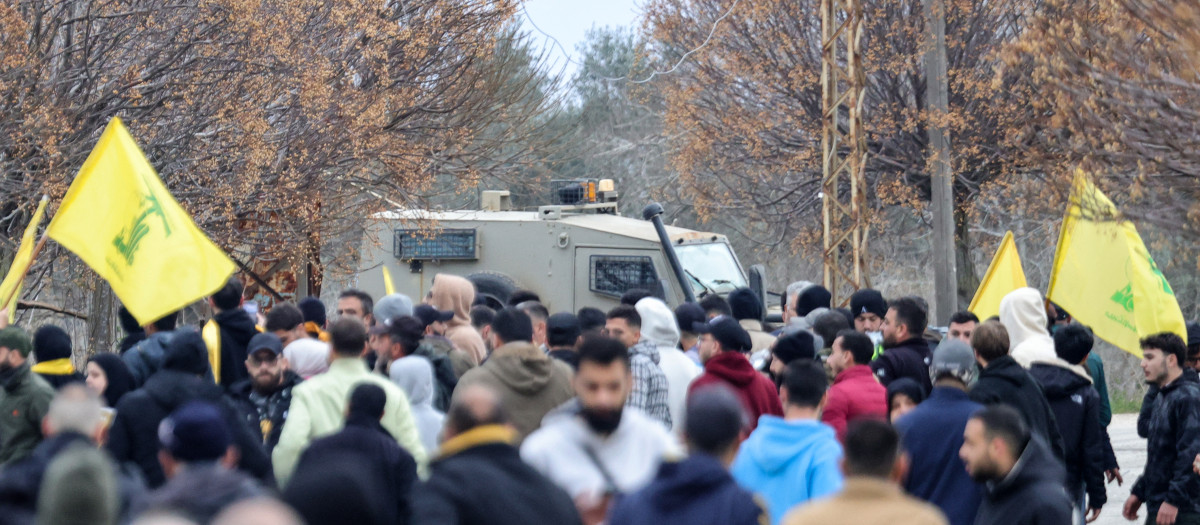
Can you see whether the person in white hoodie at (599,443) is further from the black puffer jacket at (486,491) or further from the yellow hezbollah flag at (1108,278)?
the yellow hezbollah flag at (1108,278)

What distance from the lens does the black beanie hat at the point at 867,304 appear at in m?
9.56

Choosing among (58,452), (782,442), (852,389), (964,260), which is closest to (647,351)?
(852,389)

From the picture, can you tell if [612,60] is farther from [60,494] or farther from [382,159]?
[60,494]

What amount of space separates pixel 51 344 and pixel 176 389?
1615 mm

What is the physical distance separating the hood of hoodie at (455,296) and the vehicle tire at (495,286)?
519cm

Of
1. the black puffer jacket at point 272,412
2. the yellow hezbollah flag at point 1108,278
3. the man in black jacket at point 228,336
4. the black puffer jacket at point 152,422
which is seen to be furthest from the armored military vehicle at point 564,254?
the black puffer jacket at point 152,422

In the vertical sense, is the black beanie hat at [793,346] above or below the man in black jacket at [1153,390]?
above

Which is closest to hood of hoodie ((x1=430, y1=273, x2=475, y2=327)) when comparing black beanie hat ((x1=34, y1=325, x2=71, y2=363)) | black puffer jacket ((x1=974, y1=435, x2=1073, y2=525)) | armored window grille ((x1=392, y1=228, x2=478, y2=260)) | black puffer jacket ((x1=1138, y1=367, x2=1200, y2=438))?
black beanie hat ((x1=34, y1=325, x2=71, y2=363))

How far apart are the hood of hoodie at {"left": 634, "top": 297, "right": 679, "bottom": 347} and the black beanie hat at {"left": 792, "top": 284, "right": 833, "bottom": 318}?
12.3 feet

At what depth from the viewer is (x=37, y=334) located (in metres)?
7.12

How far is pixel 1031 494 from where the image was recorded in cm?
488

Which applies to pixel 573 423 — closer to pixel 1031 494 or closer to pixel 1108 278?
pixel 1031 494

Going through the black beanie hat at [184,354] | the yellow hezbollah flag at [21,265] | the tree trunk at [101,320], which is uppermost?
the yellow hezbollah flag at [21,265]

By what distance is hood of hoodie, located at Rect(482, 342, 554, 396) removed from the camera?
20.5ft
